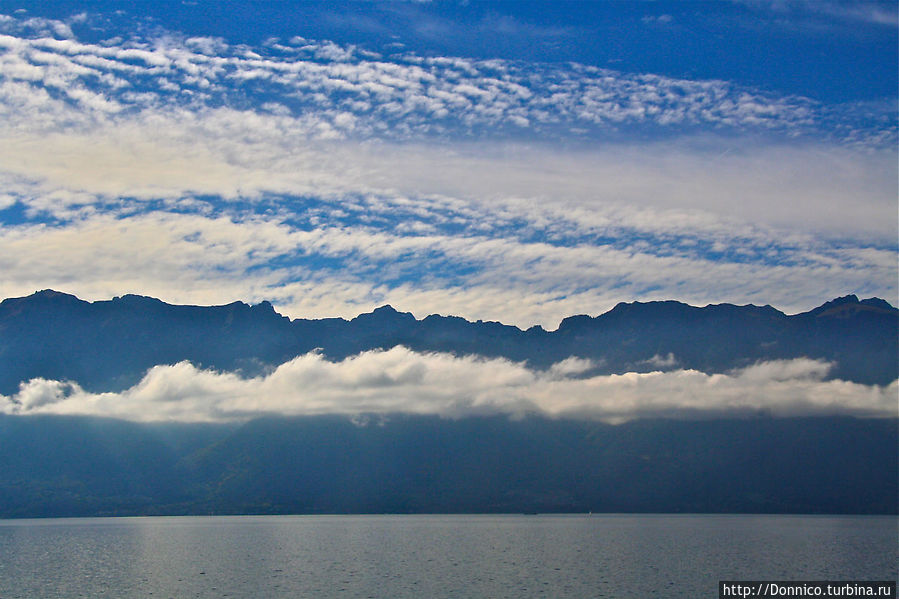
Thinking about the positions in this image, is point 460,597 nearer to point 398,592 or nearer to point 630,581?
point 398,592

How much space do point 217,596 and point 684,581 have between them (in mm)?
107057

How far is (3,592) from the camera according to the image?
183125 millimetres

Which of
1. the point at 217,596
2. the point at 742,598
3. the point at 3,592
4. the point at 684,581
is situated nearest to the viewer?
the point at 742,598

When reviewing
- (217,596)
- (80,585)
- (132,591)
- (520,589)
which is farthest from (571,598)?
(80,585)

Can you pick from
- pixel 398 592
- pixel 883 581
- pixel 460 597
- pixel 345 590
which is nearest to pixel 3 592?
pixel 345 590

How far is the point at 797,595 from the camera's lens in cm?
16288

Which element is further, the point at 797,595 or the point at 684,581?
the point at 684,581

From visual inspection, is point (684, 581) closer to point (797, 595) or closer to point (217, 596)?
point (797, 595)

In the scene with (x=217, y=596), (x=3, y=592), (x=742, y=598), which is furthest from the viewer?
(x=3, y=592)

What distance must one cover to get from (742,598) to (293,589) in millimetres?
94518

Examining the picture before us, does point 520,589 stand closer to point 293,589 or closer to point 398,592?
point 398,592

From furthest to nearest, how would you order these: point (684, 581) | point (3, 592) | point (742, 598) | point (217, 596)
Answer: point (684, 581), point (3, 592), point (217, 596), point (742, 598)

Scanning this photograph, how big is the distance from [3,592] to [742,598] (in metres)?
158

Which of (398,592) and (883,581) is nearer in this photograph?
(398,592)
